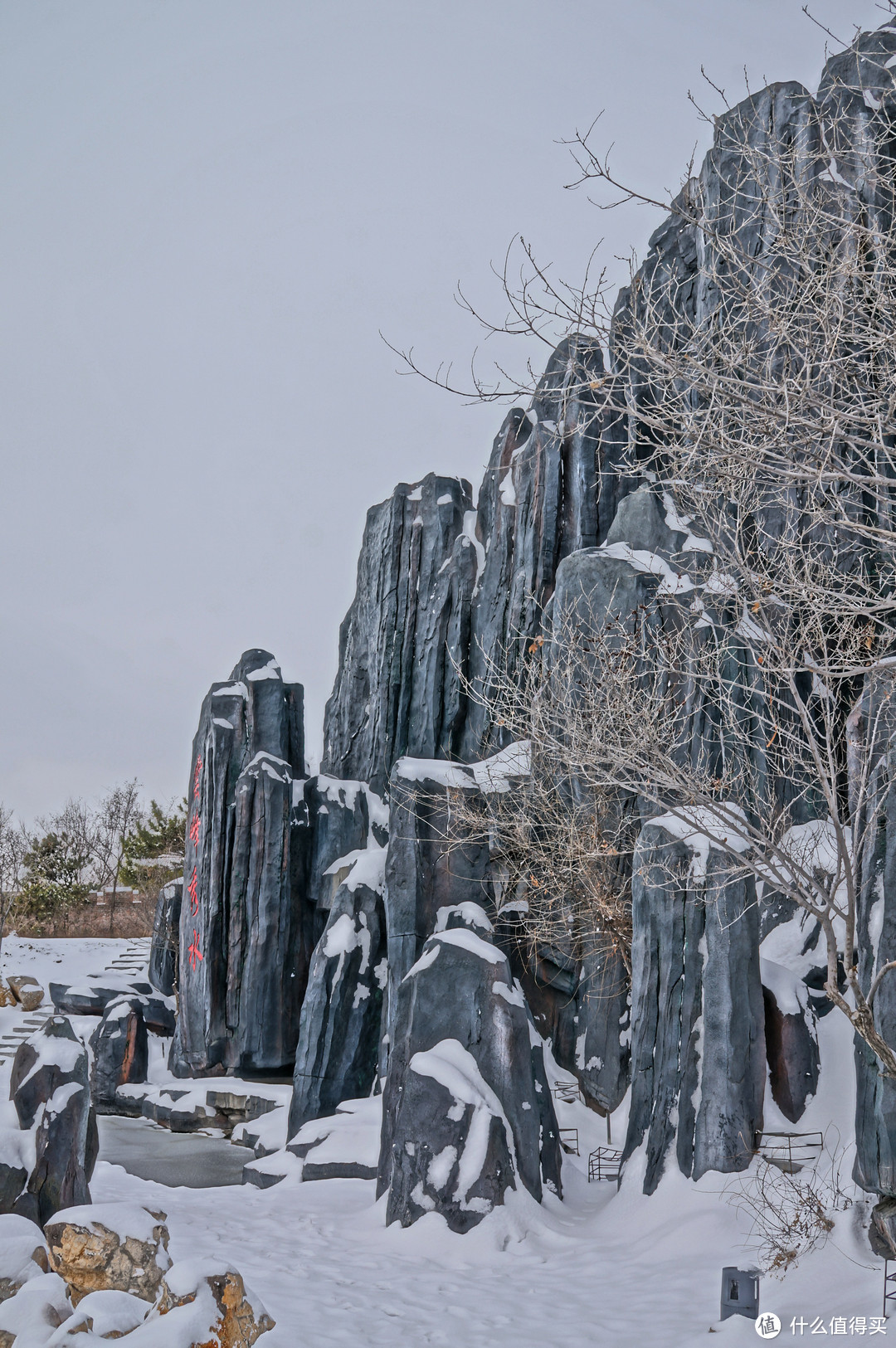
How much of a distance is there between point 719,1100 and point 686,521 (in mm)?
9911

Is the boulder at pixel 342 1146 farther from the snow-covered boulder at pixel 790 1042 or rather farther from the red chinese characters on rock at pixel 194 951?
the red chinese characters on rock at pixel 194 951

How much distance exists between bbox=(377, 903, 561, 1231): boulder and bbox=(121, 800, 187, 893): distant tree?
3559 centimetres

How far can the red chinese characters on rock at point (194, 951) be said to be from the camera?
2243 centimetres

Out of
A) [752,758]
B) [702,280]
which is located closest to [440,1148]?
[752,758]

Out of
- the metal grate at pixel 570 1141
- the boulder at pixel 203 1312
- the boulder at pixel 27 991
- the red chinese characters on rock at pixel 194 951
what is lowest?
the boulder at pixel 27 991

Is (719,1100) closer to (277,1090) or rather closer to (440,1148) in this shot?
(440,1148)

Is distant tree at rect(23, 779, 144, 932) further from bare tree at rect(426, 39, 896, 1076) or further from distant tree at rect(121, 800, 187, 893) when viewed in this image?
bare tree at rect(426, 39, 896, 1076)

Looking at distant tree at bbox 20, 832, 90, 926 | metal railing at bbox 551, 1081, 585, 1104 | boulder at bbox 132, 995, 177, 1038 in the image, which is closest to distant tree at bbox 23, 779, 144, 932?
distant tree at bbox 20, 832, 90, 926

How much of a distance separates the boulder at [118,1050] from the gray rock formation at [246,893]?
0.85 m

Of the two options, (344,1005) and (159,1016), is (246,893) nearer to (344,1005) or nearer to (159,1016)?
(159,1016)

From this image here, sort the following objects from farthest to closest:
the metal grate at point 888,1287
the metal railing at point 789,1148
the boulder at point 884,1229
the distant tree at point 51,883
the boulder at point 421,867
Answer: the distant tree at point 51,883, the boulder at point 421,867, the metal railing at point 789,1148, the boulder at point 884,1229, the metal grate at point 888,1287

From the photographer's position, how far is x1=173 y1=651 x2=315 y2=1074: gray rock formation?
2108 centimetres

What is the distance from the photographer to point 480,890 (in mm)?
15438

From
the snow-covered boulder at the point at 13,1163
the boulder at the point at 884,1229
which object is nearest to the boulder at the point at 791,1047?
the boulder at the point at 884,1229
